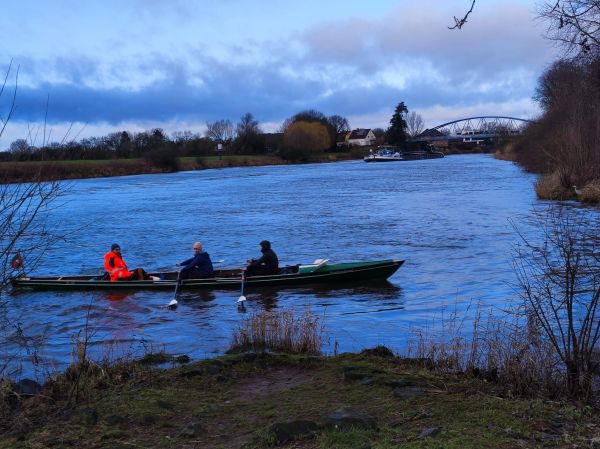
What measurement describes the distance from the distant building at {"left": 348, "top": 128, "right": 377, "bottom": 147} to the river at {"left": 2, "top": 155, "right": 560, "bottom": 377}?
402 ft

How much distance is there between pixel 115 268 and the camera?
1783 centimetres

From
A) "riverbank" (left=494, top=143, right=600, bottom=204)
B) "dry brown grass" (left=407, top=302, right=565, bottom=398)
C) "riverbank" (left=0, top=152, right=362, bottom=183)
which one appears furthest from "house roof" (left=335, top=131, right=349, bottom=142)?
"dry brown grass" (left=407, top=302, right=565, bottom=398)

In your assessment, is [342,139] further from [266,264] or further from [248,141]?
[266,264]

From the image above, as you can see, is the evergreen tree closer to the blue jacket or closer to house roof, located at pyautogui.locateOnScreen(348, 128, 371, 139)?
house roof, located at pyautogui.locateOnScreen(348, 128, 371, 139)

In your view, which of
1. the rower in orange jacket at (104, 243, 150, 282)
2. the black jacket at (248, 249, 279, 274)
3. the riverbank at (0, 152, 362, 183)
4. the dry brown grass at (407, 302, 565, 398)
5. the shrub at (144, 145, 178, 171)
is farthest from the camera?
the shrub at (144, 145, 178, 171)

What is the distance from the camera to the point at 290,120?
144875 millimetres

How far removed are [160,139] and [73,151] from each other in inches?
4141

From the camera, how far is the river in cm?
1272

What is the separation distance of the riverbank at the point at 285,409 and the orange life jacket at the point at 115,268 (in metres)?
9.71

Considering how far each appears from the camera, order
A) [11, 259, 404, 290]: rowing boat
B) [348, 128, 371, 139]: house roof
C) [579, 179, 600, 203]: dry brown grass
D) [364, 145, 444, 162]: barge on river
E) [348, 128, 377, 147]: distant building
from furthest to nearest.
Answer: [348, 128, 371, 139]: house roof → [348, 128, 377, 147]: distant building → [364, 145, 444, 162]: barge on river → [579, 179, 600, 203]: dry brown grass → [11, 259, 404, 290]: rowing boat

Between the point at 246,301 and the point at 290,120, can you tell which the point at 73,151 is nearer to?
the point at 246,301

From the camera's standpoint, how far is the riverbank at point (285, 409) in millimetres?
5359

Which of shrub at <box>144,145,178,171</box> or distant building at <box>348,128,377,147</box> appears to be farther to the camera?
distant building at <box>348,128,377,147</box>

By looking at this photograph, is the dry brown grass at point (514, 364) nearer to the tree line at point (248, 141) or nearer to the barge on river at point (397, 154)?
the tree line at point (248, 141)
